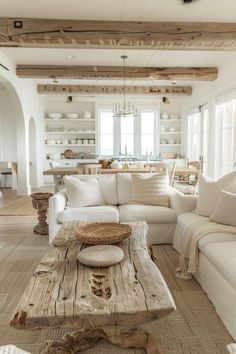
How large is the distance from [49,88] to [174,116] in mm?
4048

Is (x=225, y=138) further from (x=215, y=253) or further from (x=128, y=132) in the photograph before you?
(x=215, y=253)

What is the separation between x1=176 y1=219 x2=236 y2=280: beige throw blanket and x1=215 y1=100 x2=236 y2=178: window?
3.24m

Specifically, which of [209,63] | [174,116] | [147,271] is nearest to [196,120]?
[174,116]

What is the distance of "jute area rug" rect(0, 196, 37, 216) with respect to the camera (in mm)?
5393

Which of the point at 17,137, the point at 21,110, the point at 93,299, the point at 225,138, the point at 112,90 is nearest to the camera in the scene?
the point at 93,299

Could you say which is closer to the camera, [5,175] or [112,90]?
[112,90]

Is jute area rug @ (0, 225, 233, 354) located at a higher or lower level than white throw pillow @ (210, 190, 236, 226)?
lower

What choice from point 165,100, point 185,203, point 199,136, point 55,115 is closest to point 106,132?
point 55,115

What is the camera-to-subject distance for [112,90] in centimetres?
807

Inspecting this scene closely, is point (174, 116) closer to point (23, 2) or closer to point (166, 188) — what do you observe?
point (166, 188)

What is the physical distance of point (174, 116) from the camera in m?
9.62

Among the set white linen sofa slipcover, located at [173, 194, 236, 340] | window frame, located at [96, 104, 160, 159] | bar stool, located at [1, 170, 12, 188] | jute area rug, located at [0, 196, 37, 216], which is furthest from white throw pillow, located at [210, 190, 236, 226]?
bar stool, located at [1, 170, 12, 188]

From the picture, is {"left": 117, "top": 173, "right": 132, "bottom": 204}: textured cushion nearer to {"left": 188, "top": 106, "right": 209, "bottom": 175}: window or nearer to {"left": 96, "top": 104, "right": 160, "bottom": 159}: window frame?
{"left": 188, "top": 106, "right": 209, "bottom": 175}: window

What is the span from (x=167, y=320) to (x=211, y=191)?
1541mm
